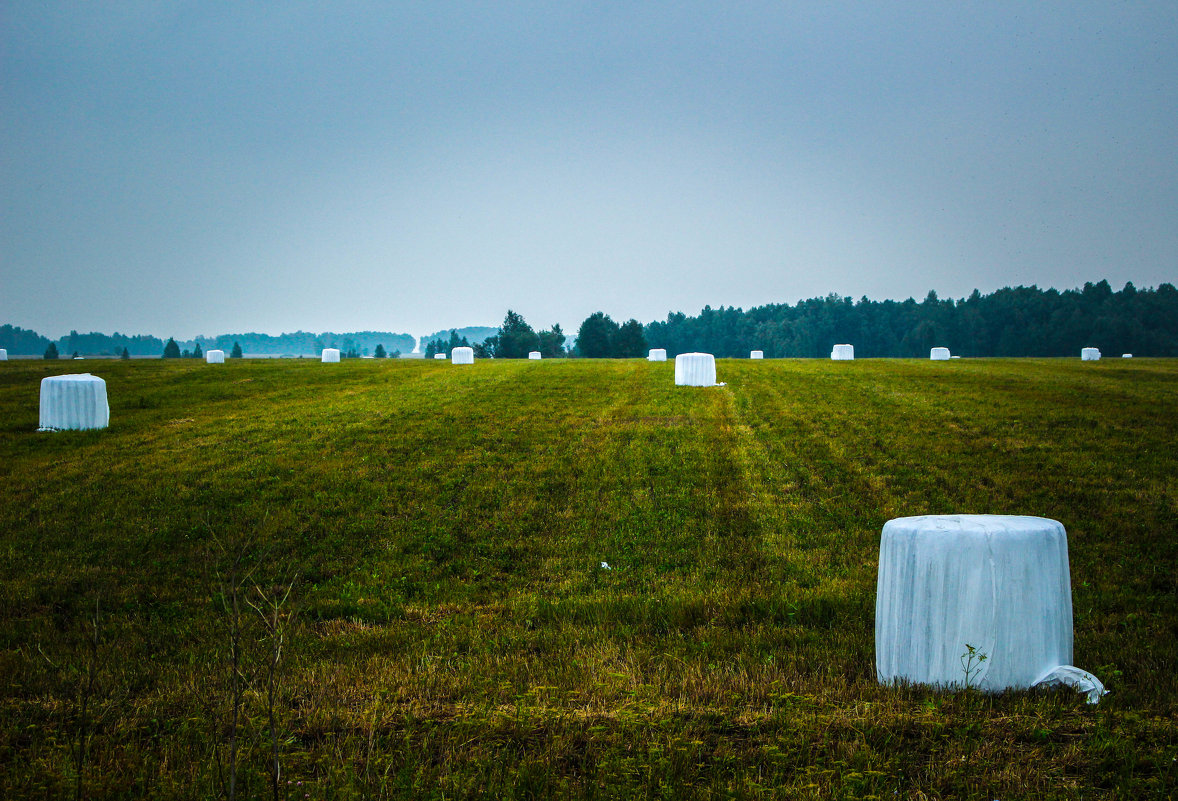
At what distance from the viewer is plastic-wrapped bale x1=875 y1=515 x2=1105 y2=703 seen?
5691 millimetres

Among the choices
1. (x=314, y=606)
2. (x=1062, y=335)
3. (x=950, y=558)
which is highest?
(x=1062, y=335)

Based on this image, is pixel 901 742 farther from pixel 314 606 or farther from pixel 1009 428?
pixel 1009 428

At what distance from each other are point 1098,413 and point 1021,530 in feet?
68.5

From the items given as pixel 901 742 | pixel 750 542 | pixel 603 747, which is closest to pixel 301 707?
pixel 603 747

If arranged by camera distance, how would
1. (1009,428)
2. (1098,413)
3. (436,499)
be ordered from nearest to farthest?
(436,499), (1009,428), (1098,413)

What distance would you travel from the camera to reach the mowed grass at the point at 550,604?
15.2ft

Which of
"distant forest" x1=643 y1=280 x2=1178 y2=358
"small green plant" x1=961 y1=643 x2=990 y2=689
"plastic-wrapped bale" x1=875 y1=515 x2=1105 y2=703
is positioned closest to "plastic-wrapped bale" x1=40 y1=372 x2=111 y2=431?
"plastic-wrapped bale" x1=875 y1=515 x2=1105 y2=703

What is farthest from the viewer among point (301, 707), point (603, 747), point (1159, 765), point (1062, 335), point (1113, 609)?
point (1062, 335)

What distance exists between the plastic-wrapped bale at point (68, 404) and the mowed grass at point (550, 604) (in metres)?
0.67

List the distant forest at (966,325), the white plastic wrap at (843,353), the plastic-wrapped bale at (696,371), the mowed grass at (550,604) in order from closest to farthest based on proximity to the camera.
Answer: the mowed grass at (550,604)
the plastic-wrapped bale at (696,371)
the white plastic wrap at (843,353)
the distant forest at (966,325)

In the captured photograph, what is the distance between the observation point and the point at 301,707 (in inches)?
221

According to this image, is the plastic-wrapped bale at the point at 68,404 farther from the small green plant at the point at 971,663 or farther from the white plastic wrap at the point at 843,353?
the white plastic wrap at the point at 843,353

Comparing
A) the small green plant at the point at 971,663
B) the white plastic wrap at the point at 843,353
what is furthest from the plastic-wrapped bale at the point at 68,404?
the white plastic wrap at the point at 843,353

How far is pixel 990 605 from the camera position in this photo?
571 centimetres
